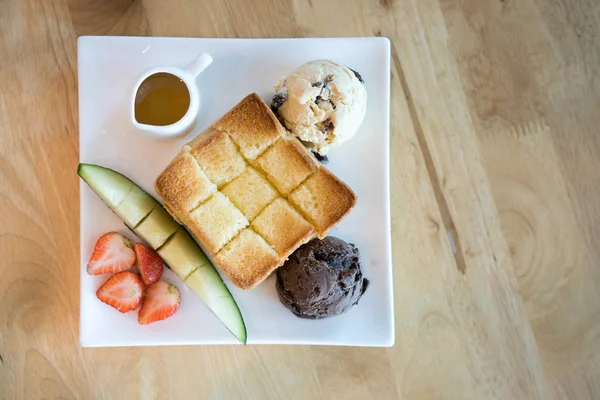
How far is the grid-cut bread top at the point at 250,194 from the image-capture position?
1548 mm

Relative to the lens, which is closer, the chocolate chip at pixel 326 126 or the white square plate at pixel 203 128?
the chocolate chip at pixel 326 126

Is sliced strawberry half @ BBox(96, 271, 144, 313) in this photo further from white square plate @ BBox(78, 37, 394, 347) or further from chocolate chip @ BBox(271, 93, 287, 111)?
chocolate chip @ BBox(271, 93, 287, 111)

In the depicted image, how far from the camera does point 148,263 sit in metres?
1.65

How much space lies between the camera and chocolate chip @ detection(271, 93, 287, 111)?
155cm

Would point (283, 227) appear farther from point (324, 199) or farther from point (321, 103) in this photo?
point (321, 103)

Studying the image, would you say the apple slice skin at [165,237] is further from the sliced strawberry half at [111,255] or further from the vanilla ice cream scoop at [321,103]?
the vanilla ice cream scoop at [321,103]


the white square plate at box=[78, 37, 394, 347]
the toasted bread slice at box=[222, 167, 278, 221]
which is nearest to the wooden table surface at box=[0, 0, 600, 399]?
the white square plate at box=[78, 37, 394, 347]

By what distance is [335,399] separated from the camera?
5.96ft

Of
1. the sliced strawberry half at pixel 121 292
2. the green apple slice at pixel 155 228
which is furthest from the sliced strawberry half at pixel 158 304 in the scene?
the green apple slice at pixel 155 228

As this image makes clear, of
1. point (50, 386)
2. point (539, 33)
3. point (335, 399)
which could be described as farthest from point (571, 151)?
point (50, 386)

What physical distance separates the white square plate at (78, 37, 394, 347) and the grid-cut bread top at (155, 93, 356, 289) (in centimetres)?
13

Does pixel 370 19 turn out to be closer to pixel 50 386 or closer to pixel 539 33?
pixel 539 33

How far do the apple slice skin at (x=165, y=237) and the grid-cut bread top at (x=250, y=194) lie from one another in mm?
98

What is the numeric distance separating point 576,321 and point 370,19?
4.41 ft
